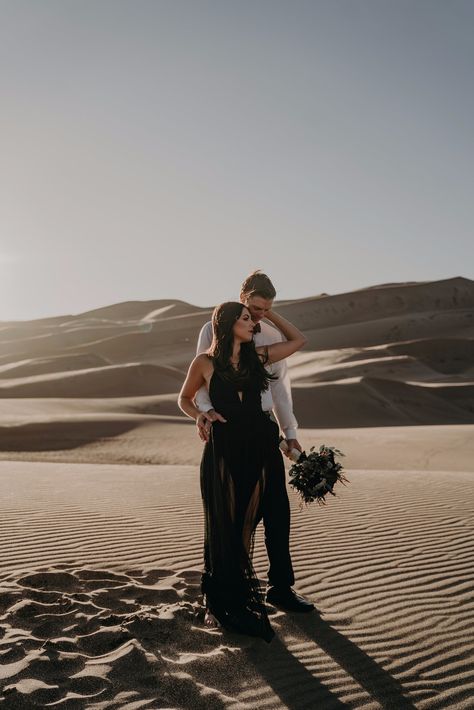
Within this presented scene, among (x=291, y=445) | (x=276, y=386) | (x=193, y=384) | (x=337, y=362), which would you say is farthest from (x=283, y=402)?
(x=337, y=362)

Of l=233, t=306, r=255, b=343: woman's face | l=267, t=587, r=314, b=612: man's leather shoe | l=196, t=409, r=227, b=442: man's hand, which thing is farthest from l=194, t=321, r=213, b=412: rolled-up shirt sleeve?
l=267, t=587, r=314, b=612: man's leather shoe

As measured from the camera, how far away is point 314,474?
4523mm

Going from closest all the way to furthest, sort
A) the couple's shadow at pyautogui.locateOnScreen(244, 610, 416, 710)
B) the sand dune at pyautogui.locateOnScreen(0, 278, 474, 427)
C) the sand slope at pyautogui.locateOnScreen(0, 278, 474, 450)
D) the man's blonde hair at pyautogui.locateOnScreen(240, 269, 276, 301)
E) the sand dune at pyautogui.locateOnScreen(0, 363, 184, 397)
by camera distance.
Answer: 1. the couple's shadow at pyautogui.locateOnScreen(244, 610, 416, 710)
2. the man's blonde hair at pyautogui.locateOnScreen(240, 269, 276, 301)
3. the sand slope at pyautogui.locateOnScreen(0, 278, 474, 450)
4. the sand dune at pyautogui.locateOnScreen(0, 278, 474, 427)
5. the sand dune at pyautogui.locateOnScreen(0, 363, 184, 397)

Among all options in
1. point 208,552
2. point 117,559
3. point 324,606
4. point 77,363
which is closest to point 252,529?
point 208,552

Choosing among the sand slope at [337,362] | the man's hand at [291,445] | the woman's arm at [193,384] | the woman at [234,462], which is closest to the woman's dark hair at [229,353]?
the woman at [234,462]

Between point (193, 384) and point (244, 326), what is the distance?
0.55 m

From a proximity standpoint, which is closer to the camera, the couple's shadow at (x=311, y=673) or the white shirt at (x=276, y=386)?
the couple's shadow at (x=311, y=673)

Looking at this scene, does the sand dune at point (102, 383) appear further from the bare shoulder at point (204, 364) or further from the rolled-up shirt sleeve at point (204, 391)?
the bare shoulder at point (204, 364)

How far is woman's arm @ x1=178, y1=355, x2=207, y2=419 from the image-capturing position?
4.52 meters

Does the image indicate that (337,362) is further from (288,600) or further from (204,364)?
(204,364)

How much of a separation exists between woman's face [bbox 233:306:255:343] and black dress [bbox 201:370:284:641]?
309 mm

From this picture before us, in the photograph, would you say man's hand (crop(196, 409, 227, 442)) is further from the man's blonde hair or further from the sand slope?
the sand slope

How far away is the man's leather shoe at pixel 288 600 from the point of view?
4.62m

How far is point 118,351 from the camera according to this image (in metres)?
54.1
